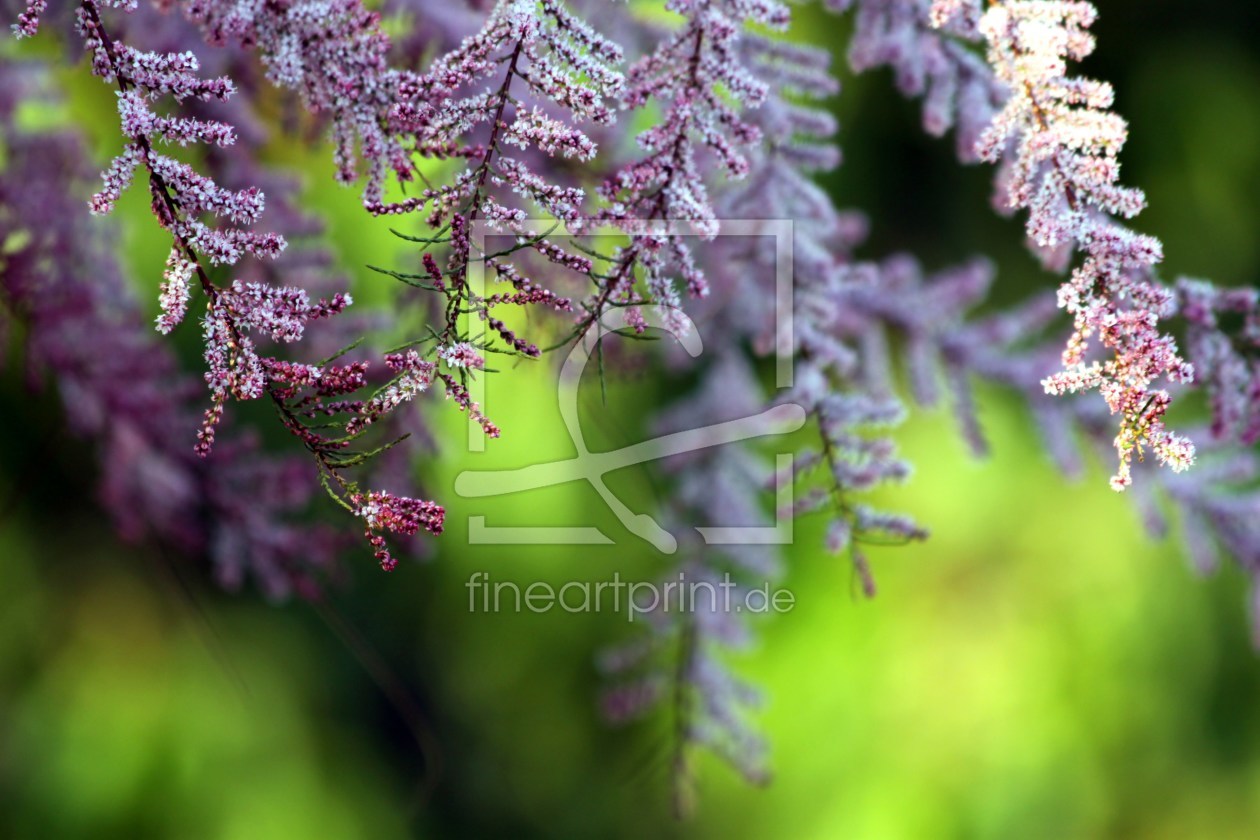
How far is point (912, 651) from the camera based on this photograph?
915mm

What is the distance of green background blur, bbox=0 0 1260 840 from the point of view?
2.84 ft

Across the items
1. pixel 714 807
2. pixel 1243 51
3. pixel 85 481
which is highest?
pixel 1243 51

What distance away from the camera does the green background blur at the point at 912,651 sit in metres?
0.86

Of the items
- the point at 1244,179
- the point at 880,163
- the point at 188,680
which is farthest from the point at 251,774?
the point at 1244,179

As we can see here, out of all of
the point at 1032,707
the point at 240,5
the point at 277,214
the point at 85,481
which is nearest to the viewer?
the point at 240,5

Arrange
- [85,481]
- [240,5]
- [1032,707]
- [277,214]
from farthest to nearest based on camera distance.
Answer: [1032,707] < [85,481] < [277,214] < [240,5]

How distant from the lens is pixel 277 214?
1.51 ft

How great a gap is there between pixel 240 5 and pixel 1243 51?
0.95m

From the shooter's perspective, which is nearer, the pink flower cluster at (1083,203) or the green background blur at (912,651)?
the pink flower cluster at (1083,203)

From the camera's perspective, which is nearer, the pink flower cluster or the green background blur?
the pink flower cluster

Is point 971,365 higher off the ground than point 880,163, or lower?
lower

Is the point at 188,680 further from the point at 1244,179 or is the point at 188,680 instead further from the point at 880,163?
the point at 1244,179

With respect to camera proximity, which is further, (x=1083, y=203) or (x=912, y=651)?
(x=912, y=651)

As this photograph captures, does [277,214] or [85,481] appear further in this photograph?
[85,481]
